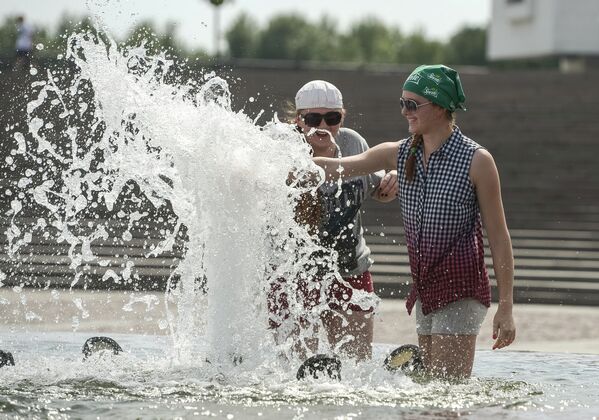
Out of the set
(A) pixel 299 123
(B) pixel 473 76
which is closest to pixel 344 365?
(A) pixel 299 123

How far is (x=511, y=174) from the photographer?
20.6 m

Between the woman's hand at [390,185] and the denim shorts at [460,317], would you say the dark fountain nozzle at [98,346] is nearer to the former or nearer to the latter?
the woman's hand at [390,185]

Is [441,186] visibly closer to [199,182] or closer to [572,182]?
[199,182]

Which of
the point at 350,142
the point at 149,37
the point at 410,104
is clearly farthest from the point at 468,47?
the point at 410,104

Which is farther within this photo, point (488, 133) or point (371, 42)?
point (371, 42)

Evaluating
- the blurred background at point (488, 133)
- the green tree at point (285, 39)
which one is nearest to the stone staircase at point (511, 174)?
the blurred background at point (488, 133)

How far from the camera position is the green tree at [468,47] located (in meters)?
110

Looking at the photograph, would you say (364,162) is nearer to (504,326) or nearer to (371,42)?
(504,326)

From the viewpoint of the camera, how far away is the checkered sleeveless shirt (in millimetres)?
5117

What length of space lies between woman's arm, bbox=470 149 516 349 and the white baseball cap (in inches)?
35.3

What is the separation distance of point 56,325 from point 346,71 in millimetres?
21837

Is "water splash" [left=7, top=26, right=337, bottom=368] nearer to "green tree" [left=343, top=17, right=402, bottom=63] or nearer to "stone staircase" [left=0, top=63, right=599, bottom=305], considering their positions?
"stone staircase" [left=0, top=63, right=599, bottom=305]

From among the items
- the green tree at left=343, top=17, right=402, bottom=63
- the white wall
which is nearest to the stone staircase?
the white wall

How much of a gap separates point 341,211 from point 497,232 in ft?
3.18
